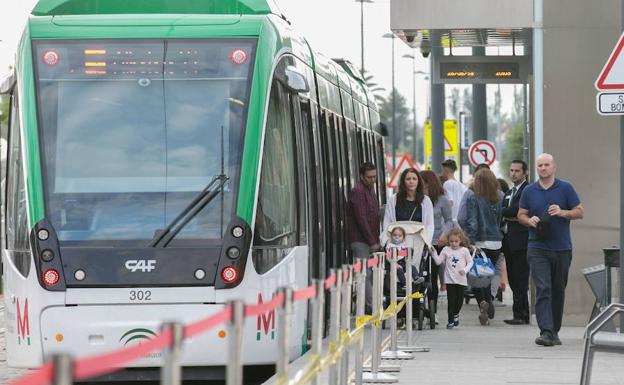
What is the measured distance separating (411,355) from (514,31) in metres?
5.95

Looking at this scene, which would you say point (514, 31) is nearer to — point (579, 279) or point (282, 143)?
point (579, 279)

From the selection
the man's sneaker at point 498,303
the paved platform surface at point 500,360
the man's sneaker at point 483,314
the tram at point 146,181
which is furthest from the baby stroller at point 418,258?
the man's sneaker at point 498,303

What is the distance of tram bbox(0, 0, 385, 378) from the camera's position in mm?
11211

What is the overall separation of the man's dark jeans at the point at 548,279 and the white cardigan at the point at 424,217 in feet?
7.07

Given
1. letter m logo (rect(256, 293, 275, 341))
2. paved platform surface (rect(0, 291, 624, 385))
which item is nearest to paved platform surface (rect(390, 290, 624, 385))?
paved platform surface (rect(0, 291, 624, 385))

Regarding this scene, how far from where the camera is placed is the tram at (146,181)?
36.8 feet

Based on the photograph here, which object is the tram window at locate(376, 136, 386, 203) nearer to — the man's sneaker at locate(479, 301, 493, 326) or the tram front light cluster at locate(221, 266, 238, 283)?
the man's sneaker at locate(479, 301, 493, 326)

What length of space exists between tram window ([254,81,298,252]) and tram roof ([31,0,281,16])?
840mm

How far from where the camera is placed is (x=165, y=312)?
1115cm

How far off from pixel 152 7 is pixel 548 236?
430 cm

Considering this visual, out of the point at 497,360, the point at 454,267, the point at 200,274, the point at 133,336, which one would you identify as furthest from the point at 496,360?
the point at 454,267

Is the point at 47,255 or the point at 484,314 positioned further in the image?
the point at 484,314

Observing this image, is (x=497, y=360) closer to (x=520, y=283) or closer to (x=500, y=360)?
(x=500, y=360)

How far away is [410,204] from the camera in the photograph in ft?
54.3
